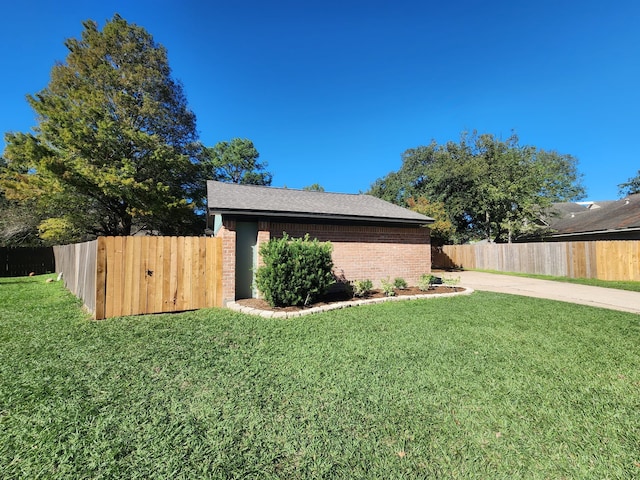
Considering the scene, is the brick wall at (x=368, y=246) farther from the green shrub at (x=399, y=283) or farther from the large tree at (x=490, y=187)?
the large tree at (x=490, y=187)

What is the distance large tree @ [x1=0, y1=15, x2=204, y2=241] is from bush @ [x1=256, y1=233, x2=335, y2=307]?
13.8 meters

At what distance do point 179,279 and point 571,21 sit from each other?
15.0 m

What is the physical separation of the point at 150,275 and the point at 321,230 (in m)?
4.92

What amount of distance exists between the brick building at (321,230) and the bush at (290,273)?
3.56ft

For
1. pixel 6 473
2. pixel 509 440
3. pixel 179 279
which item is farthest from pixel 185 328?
pixel 509 440

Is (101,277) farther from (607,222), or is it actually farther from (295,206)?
(607,222)

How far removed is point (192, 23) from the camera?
10.1 metres

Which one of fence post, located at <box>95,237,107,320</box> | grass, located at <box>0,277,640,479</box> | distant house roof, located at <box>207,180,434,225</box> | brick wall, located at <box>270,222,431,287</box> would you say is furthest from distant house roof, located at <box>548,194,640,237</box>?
fence post, located at <box>95,237,107,320</box>

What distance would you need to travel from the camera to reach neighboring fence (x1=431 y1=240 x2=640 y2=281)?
12.9m

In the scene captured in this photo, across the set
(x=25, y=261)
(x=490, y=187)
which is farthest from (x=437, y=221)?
(x=25, y=261)

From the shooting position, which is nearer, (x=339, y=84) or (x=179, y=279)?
(x=179, y=279)

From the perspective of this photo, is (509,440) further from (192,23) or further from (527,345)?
(192,23)

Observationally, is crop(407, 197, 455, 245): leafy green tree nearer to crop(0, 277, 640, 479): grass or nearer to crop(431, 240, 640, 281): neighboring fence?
crop(431, 240, 640, 281): neighboring fence

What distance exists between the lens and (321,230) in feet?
30.0
